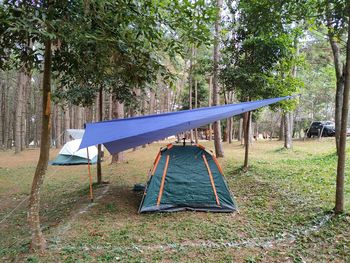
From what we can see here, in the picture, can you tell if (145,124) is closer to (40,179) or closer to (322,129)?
(40,179)

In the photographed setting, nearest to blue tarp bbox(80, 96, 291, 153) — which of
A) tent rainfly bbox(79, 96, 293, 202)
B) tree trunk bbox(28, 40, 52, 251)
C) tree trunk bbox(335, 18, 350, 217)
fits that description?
tent rainfly bbox(79, 96, 293, 202)

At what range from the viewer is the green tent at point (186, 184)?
4004 mm

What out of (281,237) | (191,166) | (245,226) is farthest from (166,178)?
(281,237)

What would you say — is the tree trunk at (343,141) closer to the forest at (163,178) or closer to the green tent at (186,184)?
the forest at (163,178)

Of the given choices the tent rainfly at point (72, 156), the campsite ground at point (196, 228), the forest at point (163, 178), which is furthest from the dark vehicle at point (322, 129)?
the tent rainfly at point (72, 156)

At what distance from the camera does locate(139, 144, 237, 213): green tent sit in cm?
400

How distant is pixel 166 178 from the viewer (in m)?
4.14

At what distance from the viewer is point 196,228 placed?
3.35 m

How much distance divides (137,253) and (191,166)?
67.8 inches

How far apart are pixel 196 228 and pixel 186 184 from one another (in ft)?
2.87

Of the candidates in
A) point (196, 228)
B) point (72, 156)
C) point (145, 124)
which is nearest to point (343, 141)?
point (196, 228)

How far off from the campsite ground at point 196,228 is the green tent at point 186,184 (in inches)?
7.4

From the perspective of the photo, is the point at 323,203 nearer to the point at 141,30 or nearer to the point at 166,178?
the point at 166,178

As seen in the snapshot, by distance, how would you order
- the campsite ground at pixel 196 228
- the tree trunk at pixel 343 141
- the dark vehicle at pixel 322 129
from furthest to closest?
the dark vehicle at pixel 322 129 → the tree trunk at pixel 343 141 → the campsite ground at pixel 196 228
